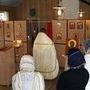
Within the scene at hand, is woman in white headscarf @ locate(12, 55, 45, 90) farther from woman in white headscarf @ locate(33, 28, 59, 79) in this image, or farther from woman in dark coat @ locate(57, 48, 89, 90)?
woman in white headscarf @ locate(33, 28, 59, 79)

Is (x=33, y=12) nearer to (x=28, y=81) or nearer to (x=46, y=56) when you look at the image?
(x=46, y=56)

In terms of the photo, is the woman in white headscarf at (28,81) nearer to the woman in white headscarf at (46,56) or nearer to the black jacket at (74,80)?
the black jacket at (74,80)

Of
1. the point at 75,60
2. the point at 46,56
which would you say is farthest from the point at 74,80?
the point at 46,56

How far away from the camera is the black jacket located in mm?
2141

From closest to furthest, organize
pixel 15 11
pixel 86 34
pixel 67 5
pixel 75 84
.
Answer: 1. pixel 75 84
2. pixel 86 34
3. pixel 67 5
4. pixel 15 11

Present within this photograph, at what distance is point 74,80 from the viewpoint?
7.05 ft

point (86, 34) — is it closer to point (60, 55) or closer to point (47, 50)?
point (60, 55)

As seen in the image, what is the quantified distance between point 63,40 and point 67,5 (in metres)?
2.67

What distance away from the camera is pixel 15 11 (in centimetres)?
1150

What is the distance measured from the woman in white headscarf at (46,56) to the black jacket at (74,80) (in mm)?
3508

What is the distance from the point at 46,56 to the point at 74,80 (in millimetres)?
3596

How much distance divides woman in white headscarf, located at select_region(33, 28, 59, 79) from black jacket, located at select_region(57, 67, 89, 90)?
351 cm

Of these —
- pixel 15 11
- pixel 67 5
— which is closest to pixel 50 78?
pixel 67 5

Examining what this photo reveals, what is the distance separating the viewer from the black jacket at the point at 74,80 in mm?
2141
